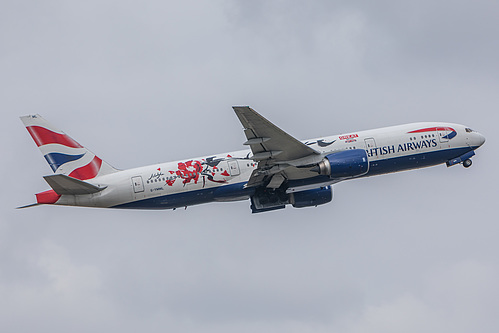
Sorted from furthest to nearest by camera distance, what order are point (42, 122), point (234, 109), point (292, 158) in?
1. point (42, 122)
2. point (292, 158)
3. point (234, 109)

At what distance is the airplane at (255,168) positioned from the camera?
54.0 meters

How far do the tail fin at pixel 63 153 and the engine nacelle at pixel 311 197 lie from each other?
14.5 meters

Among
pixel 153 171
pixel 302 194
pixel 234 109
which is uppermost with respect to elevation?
pixel 234 109

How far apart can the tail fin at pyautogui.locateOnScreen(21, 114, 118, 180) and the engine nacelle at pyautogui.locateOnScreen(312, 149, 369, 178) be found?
16.4 metres

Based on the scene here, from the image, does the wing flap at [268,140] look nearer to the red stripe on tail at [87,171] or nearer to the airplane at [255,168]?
the airplane at [255,168]

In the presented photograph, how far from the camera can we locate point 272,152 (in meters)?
53.4

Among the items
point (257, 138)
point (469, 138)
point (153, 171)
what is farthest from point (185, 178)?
point (469, 138)

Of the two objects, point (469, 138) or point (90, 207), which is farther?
point (469, 138)

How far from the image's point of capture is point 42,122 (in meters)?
58.0

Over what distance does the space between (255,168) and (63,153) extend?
1516 centimetres

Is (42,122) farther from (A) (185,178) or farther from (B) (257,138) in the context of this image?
(B) (257,138)

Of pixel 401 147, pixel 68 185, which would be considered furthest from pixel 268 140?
pixel 68 185

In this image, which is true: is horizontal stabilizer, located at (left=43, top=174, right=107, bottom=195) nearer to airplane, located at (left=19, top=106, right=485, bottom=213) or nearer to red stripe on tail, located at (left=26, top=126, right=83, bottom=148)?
airplane, located at (left=19, top=106, right=485, bottom=213)

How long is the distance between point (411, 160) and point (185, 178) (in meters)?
17.8
